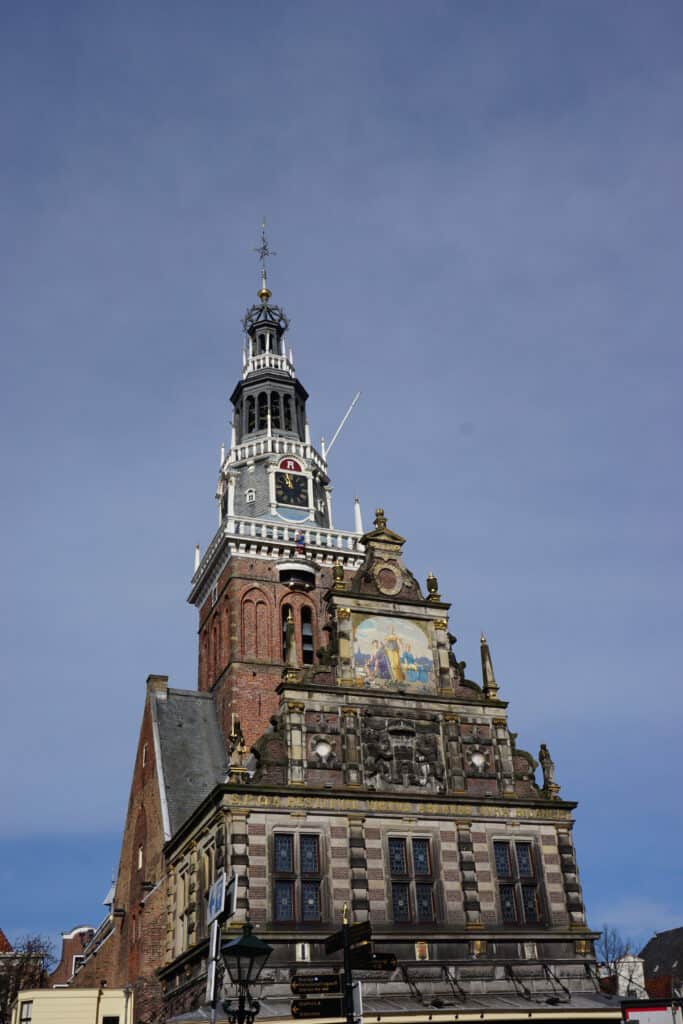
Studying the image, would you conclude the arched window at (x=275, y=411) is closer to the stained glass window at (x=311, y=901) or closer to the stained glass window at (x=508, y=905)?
the stained glass window at (x=508, y=905)

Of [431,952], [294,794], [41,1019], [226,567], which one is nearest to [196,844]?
[294,794]

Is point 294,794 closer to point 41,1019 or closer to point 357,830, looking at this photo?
point 357,830

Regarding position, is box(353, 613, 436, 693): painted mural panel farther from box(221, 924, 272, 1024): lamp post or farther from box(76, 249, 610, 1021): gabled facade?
box(221, 924, 272, 1024): lamp post

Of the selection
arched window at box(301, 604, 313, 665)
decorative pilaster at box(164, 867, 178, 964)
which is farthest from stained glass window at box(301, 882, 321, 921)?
arched window at box(301, 604, 313, 665)

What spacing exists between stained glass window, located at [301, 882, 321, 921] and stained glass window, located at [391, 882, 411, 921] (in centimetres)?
253

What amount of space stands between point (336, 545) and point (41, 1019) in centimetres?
2456

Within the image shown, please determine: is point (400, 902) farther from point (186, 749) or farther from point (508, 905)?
point (186, 749)

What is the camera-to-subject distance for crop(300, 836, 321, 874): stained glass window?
31.0 metres

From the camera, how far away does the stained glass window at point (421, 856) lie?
A: 32562mm

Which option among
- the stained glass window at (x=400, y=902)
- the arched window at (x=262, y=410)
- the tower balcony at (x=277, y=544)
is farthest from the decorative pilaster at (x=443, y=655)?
the arched window at (x=262, y=410)

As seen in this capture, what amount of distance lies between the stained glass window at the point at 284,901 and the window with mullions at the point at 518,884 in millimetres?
7329

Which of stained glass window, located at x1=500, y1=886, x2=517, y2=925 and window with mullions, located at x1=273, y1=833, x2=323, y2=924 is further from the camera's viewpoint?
stained glass window, located at x1=500, y1=886, x2=517, y2=925

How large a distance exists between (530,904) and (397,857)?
16.4 feet

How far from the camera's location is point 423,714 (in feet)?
116
